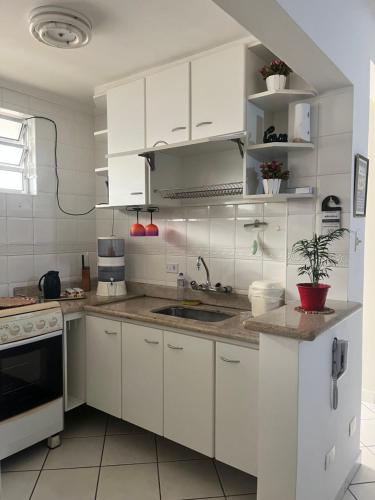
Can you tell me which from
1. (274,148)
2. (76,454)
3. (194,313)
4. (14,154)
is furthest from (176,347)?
(14,154)

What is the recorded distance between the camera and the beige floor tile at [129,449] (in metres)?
2.17

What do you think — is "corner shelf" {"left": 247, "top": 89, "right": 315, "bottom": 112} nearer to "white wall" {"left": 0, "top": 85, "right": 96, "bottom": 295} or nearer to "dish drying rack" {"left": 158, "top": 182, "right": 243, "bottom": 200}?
"dish drying rack" {"left": 158, "top": 182, "right": 243, "bottom": 200}

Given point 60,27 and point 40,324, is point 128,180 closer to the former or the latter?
point 60,27

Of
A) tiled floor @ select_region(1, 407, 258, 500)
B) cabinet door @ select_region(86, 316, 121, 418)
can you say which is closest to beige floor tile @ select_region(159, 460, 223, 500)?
tiled floor @ select_region(1, 407, 258, 500)

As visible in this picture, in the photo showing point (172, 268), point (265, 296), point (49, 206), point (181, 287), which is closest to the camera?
point (265, 296)

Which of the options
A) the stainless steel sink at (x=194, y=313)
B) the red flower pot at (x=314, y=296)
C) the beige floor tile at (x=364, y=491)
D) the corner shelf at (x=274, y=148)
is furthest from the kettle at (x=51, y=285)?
the beige floor tile at (x=364, y=491)

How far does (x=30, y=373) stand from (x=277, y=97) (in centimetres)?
208

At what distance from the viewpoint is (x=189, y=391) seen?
1980 mm

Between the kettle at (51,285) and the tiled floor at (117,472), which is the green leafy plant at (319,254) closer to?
the tiled floor at (117,472)

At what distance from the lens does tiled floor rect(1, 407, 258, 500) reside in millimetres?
1897

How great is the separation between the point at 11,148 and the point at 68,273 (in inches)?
41.1

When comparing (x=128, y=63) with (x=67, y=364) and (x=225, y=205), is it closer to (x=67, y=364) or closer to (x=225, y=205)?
(x=225, y=205)

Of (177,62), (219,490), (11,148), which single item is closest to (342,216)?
(177,62)

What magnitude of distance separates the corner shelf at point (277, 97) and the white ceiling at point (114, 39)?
35 cm
